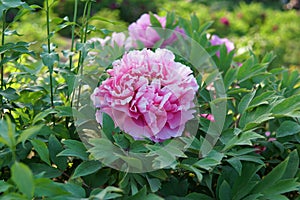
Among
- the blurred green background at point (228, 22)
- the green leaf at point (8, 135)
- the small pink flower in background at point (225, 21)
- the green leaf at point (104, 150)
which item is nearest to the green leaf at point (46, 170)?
the green leaf at point (104, 150)

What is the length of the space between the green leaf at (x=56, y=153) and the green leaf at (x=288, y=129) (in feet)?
1.41

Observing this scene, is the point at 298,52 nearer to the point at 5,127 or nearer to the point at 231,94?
the point at 231,94

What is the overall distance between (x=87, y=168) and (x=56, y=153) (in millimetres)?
92

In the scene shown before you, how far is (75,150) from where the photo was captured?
839 mm

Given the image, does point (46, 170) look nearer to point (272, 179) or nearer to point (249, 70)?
point (272, 179)

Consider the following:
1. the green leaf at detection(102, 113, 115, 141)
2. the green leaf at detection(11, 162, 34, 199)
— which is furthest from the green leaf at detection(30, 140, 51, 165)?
the green leaf at detection(11, 162, 34, 199)

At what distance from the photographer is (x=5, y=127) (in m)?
0.66

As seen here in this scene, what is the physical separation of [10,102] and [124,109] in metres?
0.29

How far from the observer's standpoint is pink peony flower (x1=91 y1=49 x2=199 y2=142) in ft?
2.88

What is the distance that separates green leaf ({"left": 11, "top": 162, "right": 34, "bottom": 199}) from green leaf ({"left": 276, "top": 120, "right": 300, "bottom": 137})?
1.87 feet

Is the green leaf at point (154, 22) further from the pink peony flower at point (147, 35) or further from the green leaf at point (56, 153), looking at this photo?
the green leaf at point (56, 153)

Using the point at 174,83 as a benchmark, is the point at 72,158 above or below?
below

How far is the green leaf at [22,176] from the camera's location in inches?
23.5

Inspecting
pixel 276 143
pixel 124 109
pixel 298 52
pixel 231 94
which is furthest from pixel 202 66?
pixel 298 52
